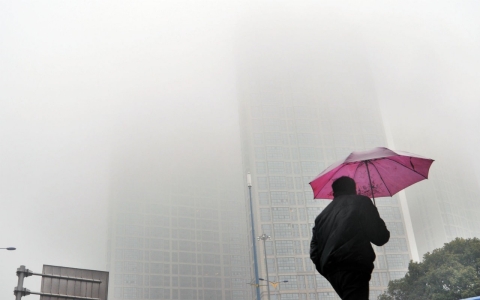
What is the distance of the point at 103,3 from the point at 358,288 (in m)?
91.7

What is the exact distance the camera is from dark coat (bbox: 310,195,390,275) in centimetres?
304

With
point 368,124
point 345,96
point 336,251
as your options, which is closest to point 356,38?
point 345,96

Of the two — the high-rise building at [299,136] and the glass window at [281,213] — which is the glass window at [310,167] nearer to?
the high-rise building at [299,136]

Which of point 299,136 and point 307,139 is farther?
point 307,139

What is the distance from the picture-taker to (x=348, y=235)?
3.10 metres

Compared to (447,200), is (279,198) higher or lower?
higher

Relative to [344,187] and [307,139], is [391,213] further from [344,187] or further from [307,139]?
[344,187]

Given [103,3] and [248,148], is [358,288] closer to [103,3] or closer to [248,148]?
[248,148]

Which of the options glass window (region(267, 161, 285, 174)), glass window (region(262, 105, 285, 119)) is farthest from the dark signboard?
glass window (region(262, 105, 285, 119))

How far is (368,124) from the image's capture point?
8306 cm

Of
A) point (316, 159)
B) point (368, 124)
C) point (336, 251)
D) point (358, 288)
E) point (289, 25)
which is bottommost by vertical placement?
point (358, 288)

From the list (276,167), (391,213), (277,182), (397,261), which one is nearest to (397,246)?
(397,261)

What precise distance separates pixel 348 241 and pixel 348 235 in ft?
0.14

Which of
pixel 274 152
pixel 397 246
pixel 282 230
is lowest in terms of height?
pixel 397 246
